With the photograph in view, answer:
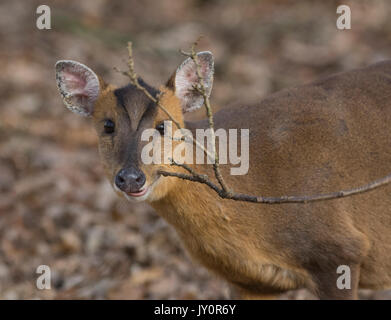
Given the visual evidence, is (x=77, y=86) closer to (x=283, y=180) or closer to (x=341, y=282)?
(x=283, y=180)

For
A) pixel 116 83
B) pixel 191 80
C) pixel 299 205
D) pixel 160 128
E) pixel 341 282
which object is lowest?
pixel 341 282

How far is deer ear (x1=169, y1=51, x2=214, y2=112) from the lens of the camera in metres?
4.80

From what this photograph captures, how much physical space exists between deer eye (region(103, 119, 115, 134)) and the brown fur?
7 cm

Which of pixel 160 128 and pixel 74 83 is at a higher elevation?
pixel 74 83

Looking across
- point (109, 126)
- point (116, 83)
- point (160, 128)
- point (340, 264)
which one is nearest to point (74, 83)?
point (109, 126)

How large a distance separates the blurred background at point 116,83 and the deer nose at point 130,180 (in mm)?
801

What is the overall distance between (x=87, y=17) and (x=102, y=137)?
907cm

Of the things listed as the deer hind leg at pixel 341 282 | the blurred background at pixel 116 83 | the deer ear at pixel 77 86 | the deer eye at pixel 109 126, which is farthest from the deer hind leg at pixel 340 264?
the deer ear at pixel 77 86

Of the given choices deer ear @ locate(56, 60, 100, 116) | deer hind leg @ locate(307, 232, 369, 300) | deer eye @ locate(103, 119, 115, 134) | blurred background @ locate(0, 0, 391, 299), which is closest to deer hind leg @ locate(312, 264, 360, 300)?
deer hind leg @ locate(307, 232, 369, 300)

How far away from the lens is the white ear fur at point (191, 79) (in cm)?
480

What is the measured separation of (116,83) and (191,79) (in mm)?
5490

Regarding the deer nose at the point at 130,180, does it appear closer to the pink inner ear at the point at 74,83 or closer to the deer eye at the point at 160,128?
the deer eye at the point at 160,128

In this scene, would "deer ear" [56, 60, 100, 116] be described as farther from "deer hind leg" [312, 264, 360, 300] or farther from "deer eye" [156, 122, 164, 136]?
"deer hind leg" [312, 264, 360, 300]

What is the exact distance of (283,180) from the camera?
4.86m
